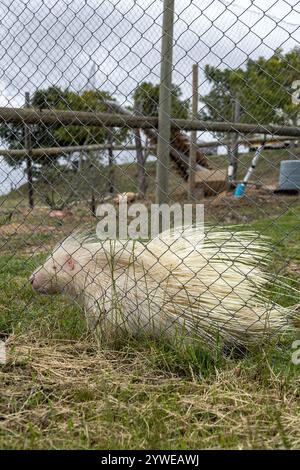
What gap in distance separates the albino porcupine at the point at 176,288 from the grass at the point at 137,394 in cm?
10

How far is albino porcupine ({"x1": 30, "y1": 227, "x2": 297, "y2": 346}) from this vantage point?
7.82ft

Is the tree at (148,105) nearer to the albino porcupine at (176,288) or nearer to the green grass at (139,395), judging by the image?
the albino porcupine at (176,288)

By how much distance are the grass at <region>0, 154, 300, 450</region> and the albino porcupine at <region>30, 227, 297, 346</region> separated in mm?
100

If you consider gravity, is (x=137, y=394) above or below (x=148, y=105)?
A: below

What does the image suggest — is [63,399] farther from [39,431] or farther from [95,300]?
[95,300]

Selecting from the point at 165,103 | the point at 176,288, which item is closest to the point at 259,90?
the point at 165,103

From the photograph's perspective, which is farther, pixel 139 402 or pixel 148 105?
pixel 148 105

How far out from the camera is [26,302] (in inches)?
119

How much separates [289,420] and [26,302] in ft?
5.58

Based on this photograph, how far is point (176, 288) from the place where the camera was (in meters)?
2.50

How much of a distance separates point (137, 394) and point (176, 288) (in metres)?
0.68

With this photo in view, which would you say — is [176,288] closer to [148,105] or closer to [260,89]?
[148,105]

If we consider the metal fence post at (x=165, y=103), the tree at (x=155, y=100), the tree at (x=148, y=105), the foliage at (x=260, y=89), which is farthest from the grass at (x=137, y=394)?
the tree at (x=155, y=100)
